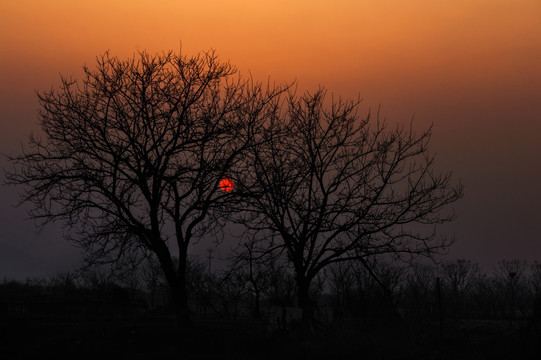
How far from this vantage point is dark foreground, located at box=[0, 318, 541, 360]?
49.6ft

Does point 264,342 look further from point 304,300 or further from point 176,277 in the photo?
point 176,277

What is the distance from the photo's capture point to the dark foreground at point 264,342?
1512 centimetres

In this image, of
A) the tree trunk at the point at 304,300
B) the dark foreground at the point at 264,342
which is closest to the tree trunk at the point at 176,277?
the dark foreground at the point at 264,342

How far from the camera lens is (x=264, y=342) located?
1652cm

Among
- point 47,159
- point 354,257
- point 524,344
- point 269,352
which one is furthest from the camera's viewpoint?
point 47,159

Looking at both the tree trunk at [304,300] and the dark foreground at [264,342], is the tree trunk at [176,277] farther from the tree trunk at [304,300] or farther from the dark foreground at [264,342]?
the tree trunk at [304,300]

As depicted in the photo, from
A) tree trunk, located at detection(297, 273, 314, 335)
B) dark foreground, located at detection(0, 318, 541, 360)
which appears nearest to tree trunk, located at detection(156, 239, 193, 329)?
dark foreground, located at detection(0, 318, 541, 360)

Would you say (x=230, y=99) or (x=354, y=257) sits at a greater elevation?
(x=230, y=99)

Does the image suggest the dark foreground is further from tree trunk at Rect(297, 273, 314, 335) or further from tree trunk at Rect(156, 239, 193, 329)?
tree trunk at Rect(156, 239, 193, 329)

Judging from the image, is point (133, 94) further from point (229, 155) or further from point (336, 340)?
point (336, 340)

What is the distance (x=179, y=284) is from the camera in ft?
64.4

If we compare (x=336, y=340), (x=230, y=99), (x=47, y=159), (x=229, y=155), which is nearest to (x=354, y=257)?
(x=336, y=340)

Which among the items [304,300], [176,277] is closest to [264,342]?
[304,300]

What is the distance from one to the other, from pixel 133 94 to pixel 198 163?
295 cm
